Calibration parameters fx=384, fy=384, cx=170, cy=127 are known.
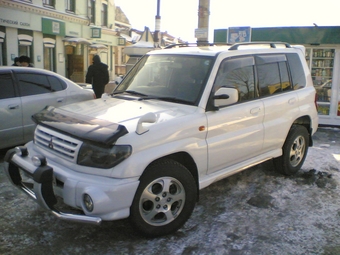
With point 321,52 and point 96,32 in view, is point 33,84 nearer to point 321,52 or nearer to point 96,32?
point 321,52

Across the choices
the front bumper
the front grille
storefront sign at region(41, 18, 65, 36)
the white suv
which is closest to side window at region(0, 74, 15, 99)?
the white suv

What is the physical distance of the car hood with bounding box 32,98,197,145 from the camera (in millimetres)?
3346

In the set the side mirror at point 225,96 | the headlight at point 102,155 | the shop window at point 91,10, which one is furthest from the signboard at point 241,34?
the shop window at point 91,10

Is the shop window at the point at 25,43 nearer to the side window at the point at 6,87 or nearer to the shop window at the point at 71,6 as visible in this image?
the shop window at the point at 71,6

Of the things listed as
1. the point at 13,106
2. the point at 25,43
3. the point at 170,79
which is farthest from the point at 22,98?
the point at 25,43

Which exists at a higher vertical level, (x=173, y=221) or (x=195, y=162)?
(x=195, y=162)

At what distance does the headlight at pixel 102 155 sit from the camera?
3.29 meters

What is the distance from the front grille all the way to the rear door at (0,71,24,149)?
2.32 m

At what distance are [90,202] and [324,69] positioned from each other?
27.3 feet

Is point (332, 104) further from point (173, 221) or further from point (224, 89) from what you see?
point (173, 221)

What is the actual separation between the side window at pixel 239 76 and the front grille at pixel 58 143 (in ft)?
5.67

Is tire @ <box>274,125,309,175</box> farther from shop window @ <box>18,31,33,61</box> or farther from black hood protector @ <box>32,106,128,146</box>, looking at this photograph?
shop window @ <box>18,31,33,61</box>

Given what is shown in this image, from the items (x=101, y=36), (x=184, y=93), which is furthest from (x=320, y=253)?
(x=101, y=36)

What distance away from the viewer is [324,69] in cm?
983
